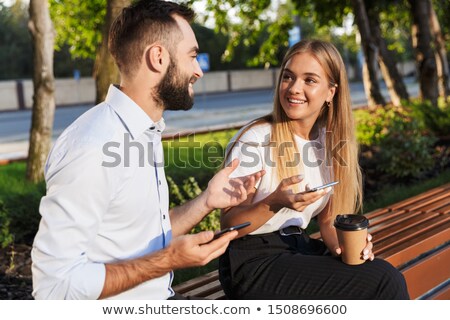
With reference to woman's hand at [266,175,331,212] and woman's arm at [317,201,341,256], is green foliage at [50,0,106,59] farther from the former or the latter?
woman's hand at [266,175,331,212]

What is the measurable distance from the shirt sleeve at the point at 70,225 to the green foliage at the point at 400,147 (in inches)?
224

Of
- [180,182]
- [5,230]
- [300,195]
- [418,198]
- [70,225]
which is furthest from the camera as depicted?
[180,182]

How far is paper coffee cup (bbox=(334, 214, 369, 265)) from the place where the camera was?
7.44 ft

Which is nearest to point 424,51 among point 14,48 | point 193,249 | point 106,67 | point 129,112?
point 106,67

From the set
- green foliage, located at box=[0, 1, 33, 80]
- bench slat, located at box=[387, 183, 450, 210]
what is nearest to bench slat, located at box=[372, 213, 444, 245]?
bench slat, located at box=[387, 183, 450, 210]

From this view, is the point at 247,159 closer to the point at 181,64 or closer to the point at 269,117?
the point at 269,117

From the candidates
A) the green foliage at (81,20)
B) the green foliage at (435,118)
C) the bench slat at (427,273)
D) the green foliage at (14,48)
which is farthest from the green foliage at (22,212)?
the green foliage at (14,48)

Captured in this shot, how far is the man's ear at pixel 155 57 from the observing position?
2020mm

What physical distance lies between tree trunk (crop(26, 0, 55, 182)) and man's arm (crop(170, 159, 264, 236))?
4264mm

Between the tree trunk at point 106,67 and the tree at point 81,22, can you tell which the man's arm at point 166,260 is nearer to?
the tree trunk at point 106,67

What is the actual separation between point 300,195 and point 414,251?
127cm

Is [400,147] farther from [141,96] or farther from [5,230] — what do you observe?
[141,96]

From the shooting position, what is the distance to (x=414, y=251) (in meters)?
3.23
